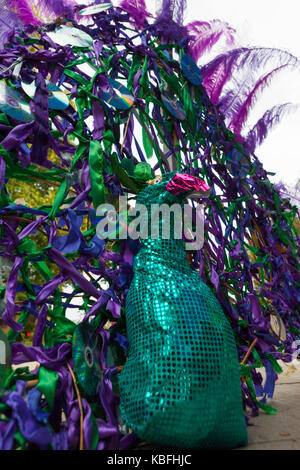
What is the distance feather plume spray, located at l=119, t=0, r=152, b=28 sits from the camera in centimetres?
233

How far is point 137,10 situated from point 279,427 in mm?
2322

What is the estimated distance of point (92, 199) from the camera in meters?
1.66

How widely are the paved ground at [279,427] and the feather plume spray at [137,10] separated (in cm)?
220

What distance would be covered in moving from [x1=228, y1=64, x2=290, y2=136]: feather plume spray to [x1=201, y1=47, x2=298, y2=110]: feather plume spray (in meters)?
0.10

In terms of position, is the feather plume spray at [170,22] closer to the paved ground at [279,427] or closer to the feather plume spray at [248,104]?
the paved ground at [279,427]

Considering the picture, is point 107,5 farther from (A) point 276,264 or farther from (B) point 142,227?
(A) point 276,264

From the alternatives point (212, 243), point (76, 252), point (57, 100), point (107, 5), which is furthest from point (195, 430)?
point (107, 5)

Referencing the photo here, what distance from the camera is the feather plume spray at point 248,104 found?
5321 millimetres

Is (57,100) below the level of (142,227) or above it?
above
